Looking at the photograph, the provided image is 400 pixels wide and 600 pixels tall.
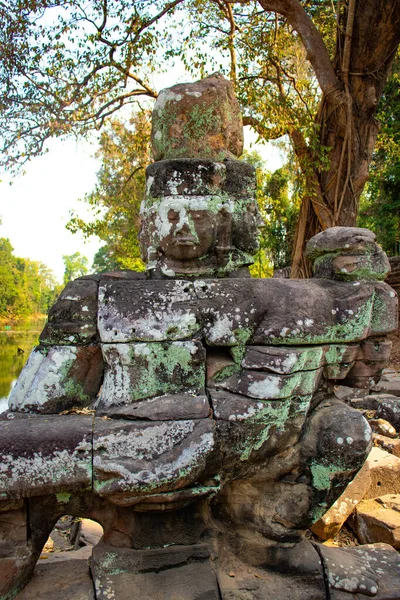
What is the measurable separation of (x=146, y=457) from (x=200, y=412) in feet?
1.02

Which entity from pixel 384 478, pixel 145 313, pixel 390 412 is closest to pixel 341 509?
pixel 384 478

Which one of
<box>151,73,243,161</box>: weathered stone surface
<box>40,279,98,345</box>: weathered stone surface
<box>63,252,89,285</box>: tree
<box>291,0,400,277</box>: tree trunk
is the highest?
<box>291,0,400,277</box>: tree trunk

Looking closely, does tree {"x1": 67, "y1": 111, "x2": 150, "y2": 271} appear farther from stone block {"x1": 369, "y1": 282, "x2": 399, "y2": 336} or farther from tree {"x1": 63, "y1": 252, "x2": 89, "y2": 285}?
tree {"x1": 63, "y1": 252, "x2": 89, "y2": 285}

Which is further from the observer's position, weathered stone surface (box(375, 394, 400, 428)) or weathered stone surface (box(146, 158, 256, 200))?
weathered stone surface (box(375, 394, 400, 428))

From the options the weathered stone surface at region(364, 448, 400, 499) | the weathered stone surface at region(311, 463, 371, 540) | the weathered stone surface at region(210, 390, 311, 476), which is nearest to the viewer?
the weathered stone surface at region(210, 390, 311, 476)

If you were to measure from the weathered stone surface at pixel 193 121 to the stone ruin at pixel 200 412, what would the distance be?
0.04 m

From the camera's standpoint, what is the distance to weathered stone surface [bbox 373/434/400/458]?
4773 mm

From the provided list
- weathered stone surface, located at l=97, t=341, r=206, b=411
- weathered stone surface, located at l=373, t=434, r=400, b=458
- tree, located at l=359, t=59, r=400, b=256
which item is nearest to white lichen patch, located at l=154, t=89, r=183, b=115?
weathered stone surface, located at l=97, t=341, r=206, b=411

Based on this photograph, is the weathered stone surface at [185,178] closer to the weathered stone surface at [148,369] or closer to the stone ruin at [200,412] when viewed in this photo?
the stone ruin at [200,412]

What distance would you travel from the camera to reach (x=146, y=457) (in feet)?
7.16

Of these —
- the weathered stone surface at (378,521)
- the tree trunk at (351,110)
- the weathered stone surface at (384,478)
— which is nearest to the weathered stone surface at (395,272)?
the tree trunk at (351,110)

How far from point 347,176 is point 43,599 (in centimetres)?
764

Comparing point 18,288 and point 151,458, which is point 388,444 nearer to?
point 151,458

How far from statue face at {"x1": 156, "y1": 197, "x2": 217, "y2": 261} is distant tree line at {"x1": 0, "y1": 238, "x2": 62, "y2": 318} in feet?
72.2
